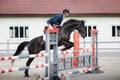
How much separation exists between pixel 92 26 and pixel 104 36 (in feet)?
3.80

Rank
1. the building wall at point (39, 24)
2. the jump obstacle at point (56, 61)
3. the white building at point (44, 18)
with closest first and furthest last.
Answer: the jump obstacle at point (56, 61) → the white building at point (44, 18) → the building wall at point (39, 24)

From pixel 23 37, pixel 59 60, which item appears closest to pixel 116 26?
pixel 23 37

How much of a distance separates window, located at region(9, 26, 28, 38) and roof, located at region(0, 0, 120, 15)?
123 cm

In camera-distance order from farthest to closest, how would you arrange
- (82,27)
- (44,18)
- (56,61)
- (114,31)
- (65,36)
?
(114,31), (44,18), (82,27), (65,36), (56,61)

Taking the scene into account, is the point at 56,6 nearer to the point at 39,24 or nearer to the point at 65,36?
the point at 39,24

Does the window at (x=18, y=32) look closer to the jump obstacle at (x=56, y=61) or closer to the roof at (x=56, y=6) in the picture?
the roof at (x=56, y=6)

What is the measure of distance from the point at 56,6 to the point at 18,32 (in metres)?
3.38

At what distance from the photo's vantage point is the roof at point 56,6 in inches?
1152

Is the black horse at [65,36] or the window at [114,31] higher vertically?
the window at [114,31]

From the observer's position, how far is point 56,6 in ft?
97.0

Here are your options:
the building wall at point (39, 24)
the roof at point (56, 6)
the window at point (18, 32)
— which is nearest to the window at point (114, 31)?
the building wall at point (39, 24)

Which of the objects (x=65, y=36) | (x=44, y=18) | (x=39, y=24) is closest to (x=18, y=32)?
(x=39, y=24)

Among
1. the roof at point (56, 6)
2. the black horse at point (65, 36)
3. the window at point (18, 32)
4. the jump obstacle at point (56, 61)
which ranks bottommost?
the jump obstacle at point (56, 61)

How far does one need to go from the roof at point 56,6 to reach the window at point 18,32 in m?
1.23
